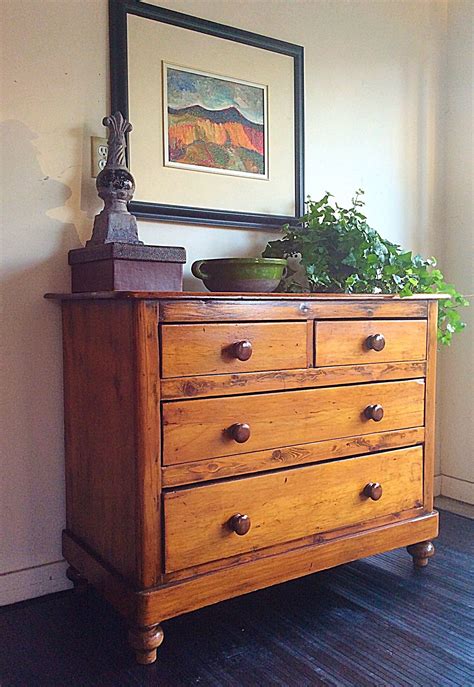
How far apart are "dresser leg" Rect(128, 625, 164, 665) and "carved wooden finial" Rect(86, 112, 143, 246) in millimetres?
960

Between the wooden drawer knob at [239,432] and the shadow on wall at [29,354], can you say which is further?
the shadow on wall at [29,354]

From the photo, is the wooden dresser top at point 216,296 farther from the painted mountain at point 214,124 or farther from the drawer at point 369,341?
the painted mountain at point 214,124

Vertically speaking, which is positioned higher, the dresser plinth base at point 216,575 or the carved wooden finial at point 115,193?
the carved wooden finial at point 115,193

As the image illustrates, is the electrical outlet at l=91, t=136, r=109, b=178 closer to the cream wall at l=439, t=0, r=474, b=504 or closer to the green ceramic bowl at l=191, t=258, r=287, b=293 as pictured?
the green ceramic bowl at l=191, t=258, r=287, b=293

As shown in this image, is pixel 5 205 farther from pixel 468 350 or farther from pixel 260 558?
pixel 468 350

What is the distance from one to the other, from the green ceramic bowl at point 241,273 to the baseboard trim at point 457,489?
141 centimetres

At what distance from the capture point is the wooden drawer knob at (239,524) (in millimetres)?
1581

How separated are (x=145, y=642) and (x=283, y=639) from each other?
0.35 meters

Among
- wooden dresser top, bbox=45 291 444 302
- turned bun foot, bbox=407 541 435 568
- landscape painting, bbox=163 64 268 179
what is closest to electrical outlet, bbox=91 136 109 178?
landscape painting, bbox=163 64 268 179

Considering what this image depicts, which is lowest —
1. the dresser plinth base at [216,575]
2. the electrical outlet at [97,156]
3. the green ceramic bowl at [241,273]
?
the dresser plinth base at [216,575]

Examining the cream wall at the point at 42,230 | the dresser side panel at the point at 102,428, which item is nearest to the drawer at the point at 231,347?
the dresser side panel at the point at 102,428

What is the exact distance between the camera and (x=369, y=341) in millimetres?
1830

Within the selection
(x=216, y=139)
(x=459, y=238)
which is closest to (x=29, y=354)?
(x=216, y=139)

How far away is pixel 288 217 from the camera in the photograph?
7.34 feet
